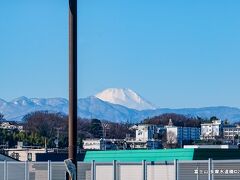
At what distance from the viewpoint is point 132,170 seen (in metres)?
30.8

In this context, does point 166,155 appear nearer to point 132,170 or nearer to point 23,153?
point 132,170

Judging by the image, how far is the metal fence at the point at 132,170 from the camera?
2652 centimetres

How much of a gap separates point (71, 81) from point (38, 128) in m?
178

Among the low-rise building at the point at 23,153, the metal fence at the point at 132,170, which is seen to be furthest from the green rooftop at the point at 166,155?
the low-rise building at the point at 23,153

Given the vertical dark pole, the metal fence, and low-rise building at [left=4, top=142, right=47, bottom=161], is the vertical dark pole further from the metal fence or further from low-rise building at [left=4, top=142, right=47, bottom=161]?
low-rise building at [left=4, top=142, right=47, bottom=161]

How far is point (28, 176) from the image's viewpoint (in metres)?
31.6

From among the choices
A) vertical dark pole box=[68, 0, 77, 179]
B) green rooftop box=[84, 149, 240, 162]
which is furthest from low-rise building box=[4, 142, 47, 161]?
vertical dark pole box=[68, 0, 77, 179]

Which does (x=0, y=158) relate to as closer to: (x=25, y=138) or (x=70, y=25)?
(x=70, y=25)

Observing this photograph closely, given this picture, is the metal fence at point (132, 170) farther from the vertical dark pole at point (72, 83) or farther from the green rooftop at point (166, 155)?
the vertical dark pole at point (72, 83)

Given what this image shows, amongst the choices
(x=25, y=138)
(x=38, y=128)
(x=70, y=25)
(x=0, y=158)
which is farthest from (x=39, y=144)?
(x=70, y=25)


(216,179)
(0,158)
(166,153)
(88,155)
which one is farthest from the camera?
(0,158)

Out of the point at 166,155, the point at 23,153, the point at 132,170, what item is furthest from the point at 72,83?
the point at 23,153

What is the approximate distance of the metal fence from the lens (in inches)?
1044

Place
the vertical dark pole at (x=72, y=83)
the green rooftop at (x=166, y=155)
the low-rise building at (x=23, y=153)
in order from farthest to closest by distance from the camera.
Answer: the low-rise building at (x=23, y=153), the green rooftop at (x=166, y=155), the vertical dark pole at (x=72, y=83)
